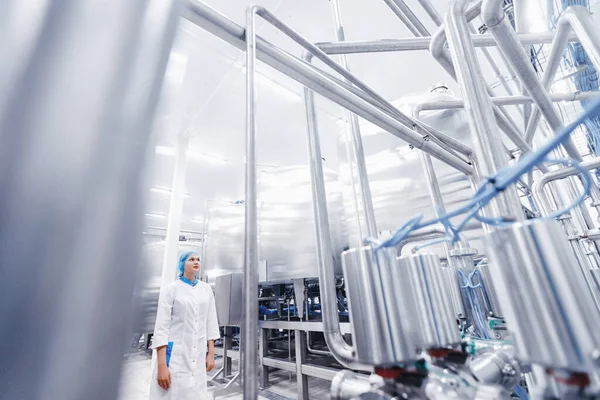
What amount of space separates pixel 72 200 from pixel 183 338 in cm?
150

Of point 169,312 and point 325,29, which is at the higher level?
point 325,29

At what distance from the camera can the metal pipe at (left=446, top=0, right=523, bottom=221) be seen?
13.4 inches

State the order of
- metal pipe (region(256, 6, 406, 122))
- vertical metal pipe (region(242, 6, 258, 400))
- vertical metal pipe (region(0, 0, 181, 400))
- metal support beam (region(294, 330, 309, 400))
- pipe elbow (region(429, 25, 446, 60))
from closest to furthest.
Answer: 1. vertical metal pipe (region(0, 0, 181, 400))
2. vertical metal pipe (region(242, 6, 258, 400))
3. metal pipe (region(256, 6, 406, 122))
4. pipe elbow (region(429, 25, 446, 60))
5. metal support beam (region(294, 330, 309, 400))

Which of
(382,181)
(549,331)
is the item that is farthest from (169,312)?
(549,331)

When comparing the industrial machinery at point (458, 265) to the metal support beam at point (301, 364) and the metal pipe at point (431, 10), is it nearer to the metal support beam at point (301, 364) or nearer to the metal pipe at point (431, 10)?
the metal pipe at point (431, 10)

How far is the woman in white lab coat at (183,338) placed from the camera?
51.8 inches

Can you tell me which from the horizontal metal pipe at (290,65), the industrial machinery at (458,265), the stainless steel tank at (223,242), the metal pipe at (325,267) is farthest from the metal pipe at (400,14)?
the stainless steel tank at (223,242)

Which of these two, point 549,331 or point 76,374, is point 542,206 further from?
point 76,374

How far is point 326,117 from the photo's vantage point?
277 cm

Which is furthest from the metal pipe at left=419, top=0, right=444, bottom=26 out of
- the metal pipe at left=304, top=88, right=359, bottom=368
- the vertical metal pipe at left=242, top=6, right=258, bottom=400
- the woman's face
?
the woman's face

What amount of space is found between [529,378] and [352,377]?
0.73 m

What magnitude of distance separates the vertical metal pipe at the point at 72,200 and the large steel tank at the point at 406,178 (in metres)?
1.16

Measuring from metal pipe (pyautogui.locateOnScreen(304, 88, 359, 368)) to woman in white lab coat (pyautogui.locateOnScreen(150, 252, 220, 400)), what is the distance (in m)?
1.06

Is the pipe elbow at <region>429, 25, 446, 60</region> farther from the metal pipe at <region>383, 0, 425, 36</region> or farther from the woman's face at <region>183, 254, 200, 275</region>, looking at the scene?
the woman's face at <region>183, 254, 200, 275</region>
